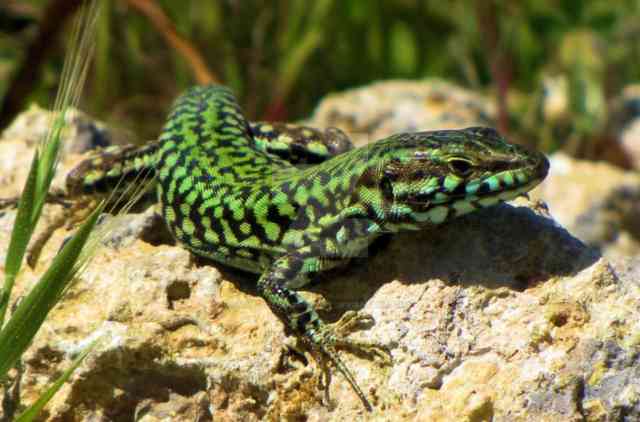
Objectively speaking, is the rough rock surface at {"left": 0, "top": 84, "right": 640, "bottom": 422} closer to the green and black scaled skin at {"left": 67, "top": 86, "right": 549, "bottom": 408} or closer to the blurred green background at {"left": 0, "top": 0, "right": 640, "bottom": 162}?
the green and black scaled skin at {"left": 67, "top": 86, "right": 549, "bottom": 408}

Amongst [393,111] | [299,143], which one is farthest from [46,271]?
[393,111]

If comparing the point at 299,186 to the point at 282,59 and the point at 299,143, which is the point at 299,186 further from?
the point at 282,59

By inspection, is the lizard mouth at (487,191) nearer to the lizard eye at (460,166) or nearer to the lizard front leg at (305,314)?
the lizard eye at (460,166)

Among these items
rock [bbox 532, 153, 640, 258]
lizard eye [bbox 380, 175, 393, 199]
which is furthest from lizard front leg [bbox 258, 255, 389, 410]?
rock [bbox 532, 153, 640, 258]

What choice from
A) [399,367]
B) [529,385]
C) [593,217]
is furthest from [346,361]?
[593,217]

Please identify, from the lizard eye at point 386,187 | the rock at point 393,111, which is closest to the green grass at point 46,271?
the lizard eye at point 386,187
